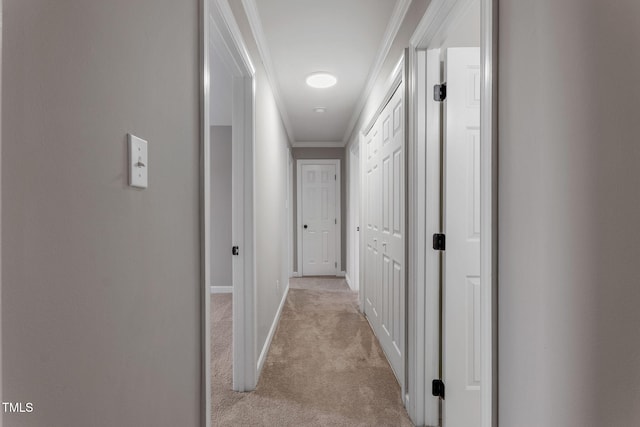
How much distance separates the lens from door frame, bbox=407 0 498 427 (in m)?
1.01

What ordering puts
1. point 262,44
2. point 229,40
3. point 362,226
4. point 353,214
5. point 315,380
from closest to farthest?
point 229,40
point 315,380
point 262,44
point 362,226
point 353,214

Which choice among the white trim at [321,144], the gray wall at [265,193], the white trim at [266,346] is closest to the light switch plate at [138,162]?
the gray wall at [265,193]

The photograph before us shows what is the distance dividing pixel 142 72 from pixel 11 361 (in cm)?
65

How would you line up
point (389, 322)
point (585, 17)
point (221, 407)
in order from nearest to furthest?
point (585, 17), point (221, 407), point (389, 322)

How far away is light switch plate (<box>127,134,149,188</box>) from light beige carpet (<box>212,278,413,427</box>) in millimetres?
1562

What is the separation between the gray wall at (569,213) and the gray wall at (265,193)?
4.90 feet

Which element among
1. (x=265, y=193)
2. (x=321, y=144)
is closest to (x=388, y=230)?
(x=265, y=193)

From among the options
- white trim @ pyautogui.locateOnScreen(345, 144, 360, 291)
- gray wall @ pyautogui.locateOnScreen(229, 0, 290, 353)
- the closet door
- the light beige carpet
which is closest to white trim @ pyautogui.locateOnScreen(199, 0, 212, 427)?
gray wall @ pyautogui.locateOnScreen(229, 0, 290, 353)

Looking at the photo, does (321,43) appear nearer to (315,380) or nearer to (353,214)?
(315,380)

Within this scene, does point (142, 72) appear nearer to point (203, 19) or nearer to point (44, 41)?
point (44, 41)

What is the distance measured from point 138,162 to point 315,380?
195 centimetres

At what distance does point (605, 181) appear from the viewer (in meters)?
0.64

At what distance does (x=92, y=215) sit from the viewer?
24.7 inches

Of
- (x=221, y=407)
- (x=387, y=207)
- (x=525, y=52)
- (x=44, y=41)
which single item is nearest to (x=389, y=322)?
(x=387, y=207)
